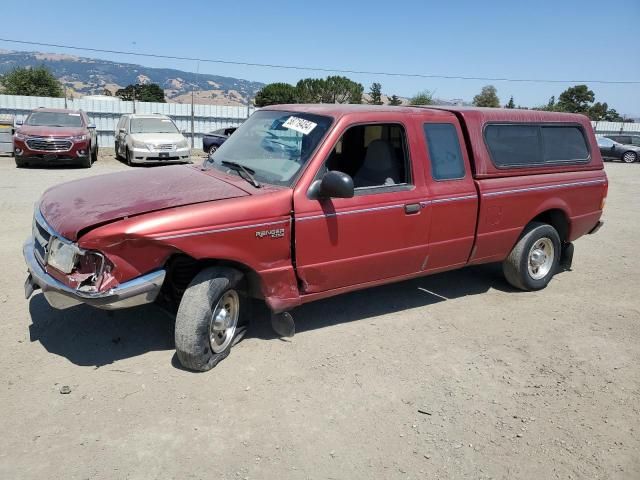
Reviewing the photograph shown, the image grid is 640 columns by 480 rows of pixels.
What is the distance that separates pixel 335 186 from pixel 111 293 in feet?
5.59

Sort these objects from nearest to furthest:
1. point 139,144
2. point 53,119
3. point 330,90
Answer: point 53,119, point 139,144, point 330,90

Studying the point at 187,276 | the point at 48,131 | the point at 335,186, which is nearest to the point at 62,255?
the point at 187,276

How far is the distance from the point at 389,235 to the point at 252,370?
1.60 metres

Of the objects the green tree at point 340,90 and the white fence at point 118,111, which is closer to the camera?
the white fence at point 118,111

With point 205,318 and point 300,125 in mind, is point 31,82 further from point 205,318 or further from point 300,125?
point 205,318

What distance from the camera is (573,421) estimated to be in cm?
345

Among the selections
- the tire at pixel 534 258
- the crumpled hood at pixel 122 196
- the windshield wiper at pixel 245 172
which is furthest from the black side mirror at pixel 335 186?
→ the tire at pixel 534 258

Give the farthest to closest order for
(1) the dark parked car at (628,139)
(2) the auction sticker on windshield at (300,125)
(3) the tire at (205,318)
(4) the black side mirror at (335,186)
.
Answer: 1. (1) the dark parked car at (628,139)
2. (2) the auction sticker on windshield at (300,125)
3. (4) the black side mirror at (335,186)
4. (3) the tire at (205,318)

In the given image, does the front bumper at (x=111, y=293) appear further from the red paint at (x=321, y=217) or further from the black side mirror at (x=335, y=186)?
the black side mirror at (x=335, y=186)

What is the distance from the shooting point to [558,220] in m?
5.99

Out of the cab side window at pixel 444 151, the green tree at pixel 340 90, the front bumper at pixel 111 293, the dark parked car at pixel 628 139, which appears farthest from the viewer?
the green tree at pixel 340 90

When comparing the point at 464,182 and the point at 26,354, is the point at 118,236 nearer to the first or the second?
the point at 26,354

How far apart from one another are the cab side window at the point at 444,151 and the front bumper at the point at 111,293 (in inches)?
102

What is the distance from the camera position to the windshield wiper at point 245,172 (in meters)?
4.06
